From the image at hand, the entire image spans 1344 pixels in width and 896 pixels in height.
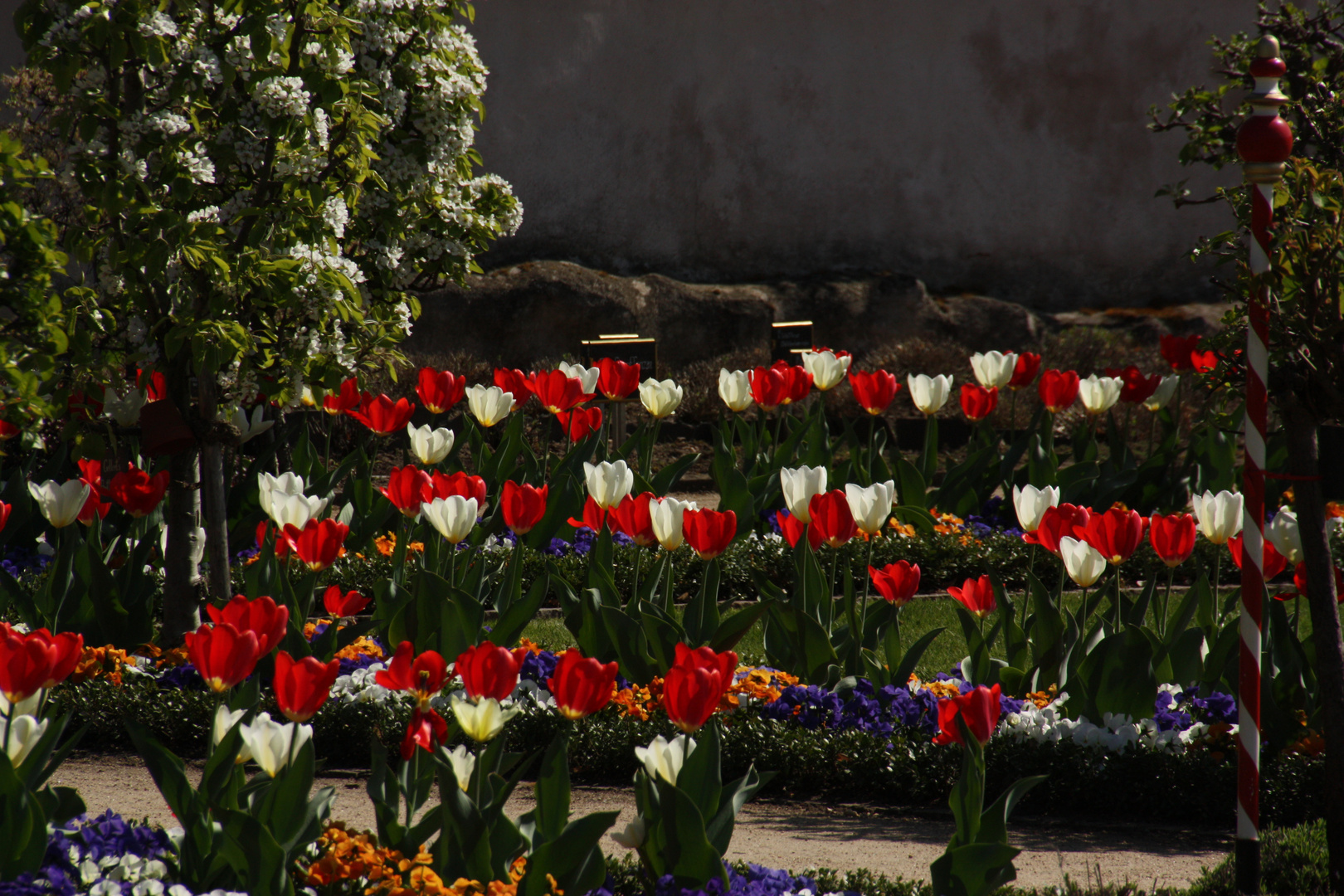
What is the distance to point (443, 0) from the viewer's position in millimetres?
4875

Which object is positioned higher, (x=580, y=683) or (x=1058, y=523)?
(x=1058, y=523)

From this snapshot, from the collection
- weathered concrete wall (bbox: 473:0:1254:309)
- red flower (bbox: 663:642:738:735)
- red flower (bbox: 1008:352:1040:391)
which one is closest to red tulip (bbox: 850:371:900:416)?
red flower (bbox: 1008:352:1040:391)

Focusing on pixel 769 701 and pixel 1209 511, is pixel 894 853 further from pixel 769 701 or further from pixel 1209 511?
pixel 1209 511

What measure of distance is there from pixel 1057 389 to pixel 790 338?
2.69m

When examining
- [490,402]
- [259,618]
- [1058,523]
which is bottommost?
[259,618]

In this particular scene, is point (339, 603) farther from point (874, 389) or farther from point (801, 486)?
point (874, 389)


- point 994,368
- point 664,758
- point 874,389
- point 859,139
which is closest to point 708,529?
point 664,758

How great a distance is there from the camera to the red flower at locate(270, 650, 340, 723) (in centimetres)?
213

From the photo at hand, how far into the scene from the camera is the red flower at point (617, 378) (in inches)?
215

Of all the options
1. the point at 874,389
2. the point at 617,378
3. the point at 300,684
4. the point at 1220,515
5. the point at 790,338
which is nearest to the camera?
the point at 300,684

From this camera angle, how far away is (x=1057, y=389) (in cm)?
544

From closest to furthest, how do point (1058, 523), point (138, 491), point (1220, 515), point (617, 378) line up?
1. point (1058, 523)
2. point (1220, 515)
3. point (138, 491)
4. point (617, 378)

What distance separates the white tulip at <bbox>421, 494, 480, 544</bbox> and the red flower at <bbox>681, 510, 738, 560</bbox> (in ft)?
2.42

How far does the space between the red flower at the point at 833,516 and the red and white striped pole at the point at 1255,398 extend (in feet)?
3.34
